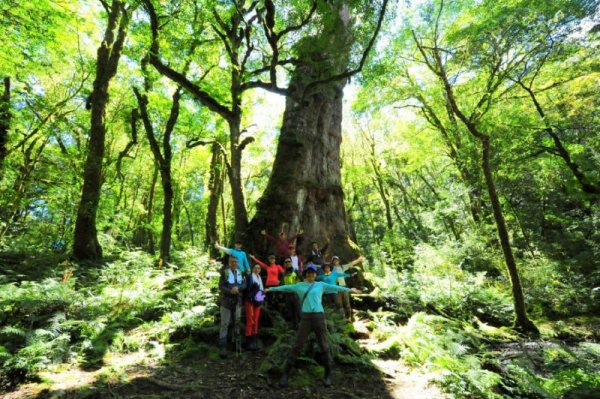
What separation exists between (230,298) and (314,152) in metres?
5.69

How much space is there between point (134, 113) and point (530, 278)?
60.5 ft

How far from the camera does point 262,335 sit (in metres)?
6.80

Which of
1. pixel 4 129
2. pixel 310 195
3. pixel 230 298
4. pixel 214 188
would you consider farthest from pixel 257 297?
pixel 214 188

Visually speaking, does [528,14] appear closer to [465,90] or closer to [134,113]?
[465,90]

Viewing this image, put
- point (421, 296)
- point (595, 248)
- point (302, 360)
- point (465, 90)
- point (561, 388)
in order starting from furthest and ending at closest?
1. point (595, 248)
2. point (465, 90)
3. point (421, 296)
4. point (302, 360)
5. point (561, 388)

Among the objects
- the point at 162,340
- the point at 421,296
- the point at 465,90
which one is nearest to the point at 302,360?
the point at 162,340

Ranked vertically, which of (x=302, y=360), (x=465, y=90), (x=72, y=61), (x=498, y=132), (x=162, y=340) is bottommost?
(x=302, y=360)

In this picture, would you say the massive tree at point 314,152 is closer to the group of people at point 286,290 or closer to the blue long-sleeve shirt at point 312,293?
the group of people at point 286,290

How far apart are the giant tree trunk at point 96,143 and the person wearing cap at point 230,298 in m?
7.43

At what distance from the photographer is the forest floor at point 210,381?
14.6 feet

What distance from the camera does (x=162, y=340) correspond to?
6.44 m

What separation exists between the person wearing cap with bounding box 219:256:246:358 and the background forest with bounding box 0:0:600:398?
0.49 meters

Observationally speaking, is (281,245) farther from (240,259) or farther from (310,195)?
(310,195)

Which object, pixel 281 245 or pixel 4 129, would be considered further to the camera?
pixel 4 129
